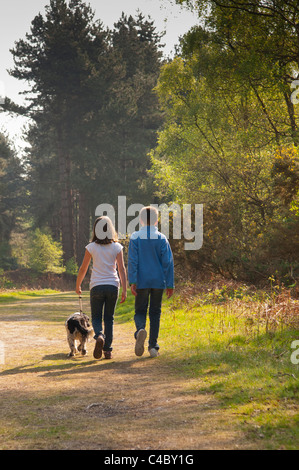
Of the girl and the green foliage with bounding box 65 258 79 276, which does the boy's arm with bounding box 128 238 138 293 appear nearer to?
the girl

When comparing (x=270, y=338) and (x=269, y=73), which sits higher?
(x=269, y=73)

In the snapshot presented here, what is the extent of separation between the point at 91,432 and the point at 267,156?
15.3 m

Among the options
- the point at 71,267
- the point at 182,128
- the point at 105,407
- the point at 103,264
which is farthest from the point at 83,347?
the point at 71,267

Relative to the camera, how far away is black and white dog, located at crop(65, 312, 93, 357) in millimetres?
8633

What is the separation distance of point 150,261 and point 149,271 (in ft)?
0.53

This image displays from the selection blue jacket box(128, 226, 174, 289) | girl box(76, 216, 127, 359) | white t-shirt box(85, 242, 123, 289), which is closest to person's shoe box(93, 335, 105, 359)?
girl box(76, 216, 127, 359)

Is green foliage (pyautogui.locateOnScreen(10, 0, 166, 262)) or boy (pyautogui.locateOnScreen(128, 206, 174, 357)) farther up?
green foliage (pyautogui.locateOnScreen(10, 0, 166, 262))

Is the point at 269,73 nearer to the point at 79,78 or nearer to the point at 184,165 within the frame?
the point at 184,165

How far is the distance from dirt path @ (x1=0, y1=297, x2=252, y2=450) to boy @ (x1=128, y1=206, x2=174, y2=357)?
71 cm

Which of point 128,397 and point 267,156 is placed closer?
point 128,397

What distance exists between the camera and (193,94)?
80.3 ft

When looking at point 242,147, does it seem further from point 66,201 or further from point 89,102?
point 66,201

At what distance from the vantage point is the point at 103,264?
817 centimetres

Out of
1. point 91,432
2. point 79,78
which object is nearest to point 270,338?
point 91,432
